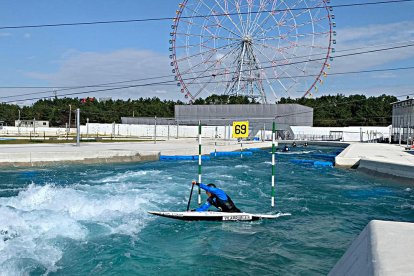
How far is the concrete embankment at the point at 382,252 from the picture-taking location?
3651 millimetres

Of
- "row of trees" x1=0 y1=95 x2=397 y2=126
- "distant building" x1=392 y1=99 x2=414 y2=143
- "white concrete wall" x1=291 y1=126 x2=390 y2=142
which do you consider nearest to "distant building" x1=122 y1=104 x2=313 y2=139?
"white concrete wall" x1=291 y1=126 x2=390 y2=142

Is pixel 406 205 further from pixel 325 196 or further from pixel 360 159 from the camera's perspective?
pixel 360 159

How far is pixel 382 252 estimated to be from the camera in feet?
13.2

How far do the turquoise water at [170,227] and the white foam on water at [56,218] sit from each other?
25 mm

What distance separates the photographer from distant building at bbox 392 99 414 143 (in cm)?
3969

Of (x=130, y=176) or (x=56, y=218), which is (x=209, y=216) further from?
(x=130, y=176)

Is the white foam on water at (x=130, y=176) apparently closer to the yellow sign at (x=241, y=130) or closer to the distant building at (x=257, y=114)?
the yellow sign at (x=241, y=130)

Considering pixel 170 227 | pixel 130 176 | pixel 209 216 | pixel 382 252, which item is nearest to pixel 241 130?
pixel 130 176

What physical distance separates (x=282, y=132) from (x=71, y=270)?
58052 mm

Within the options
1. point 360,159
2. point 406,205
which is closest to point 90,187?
point 406,205

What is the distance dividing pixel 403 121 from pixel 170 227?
39.2 m

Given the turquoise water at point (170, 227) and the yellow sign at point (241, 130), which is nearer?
the turquoise water at point (170, 227)

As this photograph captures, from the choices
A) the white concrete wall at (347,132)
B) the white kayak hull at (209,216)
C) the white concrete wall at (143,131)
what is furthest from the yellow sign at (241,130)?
the white concrete wall at (347,132)

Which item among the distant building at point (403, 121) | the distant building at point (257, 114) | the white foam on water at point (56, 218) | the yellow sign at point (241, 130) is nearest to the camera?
the white foam on water at point (56, 218)
